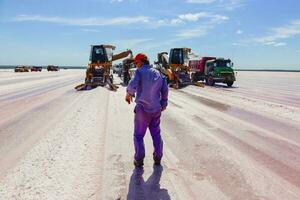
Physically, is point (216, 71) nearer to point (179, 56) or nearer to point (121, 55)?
point (179, 56)

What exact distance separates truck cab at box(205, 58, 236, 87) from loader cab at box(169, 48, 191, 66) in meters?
2.56

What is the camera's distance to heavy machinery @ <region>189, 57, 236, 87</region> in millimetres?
32656

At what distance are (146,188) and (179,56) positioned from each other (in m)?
27.8

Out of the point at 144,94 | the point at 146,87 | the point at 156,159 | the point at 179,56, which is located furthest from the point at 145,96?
the point at 179,56

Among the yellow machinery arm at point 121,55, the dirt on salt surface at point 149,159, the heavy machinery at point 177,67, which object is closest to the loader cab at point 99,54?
the yellow machinery arm at point 121,55

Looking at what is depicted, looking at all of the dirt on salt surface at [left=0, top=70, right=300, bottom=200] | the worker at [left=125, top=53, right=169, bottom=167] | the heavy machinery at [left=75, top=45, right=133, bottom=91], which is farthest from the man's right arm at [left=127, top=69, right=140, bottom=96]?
the heavy machinery at [left=75, top=45, right=133, bottom=91]

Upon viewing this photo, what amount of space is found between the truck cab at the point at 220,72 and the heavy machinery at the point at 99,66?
849cm

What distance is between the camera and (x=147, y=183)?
531 cm

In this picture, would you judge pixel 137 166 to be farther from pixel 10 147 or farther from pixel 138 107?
pixel 10 147

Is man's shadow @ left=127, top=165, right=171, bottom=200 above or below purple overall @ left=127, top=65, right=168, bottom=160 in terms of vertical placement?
below

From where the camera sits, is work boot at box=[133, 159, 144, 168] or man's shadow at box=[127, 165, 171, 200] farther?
work boot at box=[133, 159, 144, 168]

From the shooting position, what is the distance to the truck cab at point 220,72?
32.6 meters

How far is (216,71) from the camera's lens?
33.1m

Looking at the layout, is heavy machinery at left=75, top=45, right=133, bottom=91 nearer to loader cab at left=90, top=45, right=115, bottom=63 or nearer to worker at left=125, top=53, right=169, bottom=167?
loader cab at left=90, top=45, right=115, bottom=63
